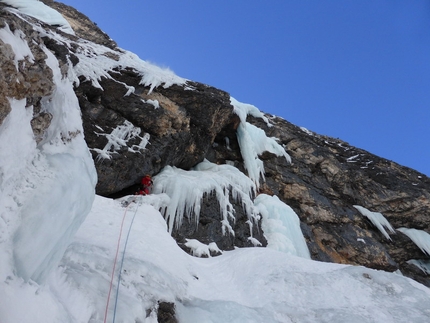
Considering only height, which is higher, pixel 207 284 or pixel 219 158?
pixel 219 158

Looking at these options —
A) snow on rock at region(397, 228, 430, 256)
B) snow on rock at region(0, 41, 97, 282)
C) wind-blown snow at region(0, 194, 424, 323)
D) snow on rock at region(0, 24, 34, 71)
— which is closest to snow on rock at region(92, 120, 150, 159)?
wind-blown snow at region(0, 194, 424, 323)

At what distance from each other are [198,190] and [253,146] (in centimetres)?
524

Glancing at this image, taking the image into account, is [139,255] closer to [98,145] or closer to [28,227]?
[28,227]

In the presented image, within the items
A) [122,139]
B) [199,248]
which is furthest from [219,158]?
[199,248]

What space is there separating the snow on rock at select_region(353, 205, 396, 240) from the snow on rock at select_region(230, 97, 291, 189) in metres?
3.82

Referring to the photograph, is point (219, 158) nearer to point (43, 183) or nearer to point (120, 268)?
point (120, 268)

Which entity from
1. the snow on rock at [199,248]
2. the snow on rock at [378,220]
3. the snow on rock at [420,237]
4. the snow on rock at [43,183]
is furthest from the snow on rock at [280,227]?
the snow on rock at [43,183]

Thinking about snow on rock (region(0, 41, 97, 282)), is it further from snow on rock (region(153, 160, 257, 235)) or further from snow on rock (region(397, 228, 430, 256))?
snow on rock (region(397, 228, 430, 256))

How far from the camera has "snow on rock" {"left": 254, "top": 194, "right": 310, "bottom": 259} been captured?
378 inches

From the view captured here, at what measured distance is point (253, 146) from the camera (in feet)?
42.9

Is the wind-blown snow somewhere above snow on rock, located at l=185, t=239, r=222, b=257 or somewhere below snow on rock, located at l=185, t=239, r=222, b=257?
below

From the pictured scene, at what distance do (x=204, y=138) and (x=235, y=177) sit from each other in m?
1.66

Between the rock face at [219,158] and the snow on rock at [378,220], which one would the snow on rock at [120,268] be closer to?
the rock face at [219,158]

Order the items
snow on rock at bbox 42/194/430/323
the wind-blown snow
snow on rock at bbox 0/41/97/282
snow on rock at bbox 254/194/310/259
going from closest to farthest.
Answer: snow on rock at bbox 0/41/97/282 → the wind-blown snow → snow on rock at bbox 42/194/430/323 → snow on rock at bbox 254/194/310/259
